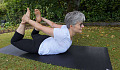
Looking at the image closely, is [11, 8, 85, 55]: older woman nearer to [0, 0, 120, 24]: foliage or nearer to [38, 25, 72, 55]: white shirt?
[38, 25, 72, 55]: white shirt

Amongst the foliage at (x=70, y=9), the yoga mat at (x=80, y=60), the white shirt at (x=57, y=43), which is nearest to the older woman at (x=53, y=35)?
the white shirt at (x=57, y=43)

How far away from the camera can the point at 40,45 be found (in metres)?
2.12

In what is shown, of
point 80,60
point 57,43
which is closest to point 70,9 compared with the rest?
point 57,43

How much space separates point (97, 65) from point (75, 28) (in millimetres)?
768

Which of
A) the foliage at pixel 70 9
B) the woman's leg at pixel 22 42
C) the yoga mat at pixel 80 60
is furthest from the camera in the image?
the foliage at pixel 70 9

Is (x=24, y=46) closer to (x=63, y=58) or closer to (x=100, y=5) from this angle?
(x=63, y=58)

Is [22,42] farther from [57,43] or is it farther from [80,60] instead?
[80,60]

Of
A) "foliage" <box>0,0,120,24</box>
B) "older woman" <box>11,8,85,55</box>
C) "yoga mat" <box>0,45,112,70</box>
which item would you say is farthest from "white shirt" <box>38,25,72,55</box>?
"foliage" <box>0,0,120,24</box>

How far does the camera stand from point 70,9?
656 cm

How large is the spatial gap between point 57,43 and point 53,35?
10.2 inches

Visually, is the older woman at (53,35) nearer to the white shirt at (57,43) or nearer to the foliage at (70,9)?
the white shirt at (57,43)

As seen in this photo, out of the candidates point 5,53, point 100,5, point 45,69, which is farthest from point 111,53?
point 100,5

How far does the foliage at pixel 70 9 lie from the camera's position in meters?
6.78

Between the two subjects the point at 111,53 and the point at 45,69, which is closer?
the point at 45,69
